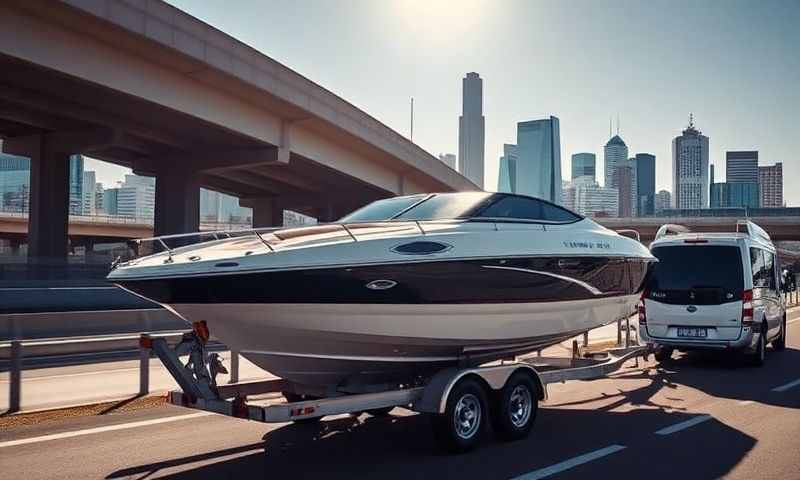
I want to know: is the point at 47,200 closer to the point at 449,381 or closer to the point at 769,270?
the point at 769,270

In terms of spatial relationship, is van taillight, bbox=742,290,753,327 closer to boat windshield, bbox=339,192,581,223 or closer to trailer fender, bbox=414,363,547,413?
boat windshield, bbox=339,192,581,223

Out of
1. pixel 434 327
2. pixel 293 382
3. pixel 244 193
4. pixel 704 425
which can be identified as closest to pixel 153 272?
pixel 293 382

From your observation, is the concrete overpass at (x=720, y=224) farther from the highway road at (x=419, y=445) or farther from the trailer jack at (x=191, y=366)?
the trailer jack at (x=191, y=366)

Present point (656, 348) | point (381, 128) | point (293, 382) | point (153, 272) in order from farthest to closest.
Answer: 1. point (381, 128)
2. point (656, 348)
3. point (293, 382)
4. point (153, 272)

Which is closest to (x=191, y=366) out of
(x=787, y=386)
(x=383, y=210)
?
(x=383, y=210)

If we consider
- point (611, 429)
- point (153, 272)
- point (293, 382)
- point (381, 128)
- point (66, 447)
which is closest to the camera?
point (153, 272)

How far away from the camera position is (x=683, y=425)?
8.49 meters

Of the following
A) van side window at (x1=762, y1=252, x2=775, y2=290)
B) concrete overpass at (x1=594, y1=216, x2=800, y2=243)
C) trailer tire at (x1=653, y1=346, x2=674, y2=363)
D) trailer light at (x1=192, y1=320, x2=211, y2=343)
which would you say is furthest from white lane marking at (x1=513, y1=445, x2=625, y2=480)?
concrete overpass at (x1=594, y1=216, x2=800, y2=243)

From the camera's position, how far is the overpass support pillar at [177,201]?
117 feet

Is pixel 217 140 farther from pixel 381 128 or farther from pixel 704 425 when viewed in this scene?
pixel 704 425

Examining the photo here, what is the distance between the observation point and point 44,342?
1041cm

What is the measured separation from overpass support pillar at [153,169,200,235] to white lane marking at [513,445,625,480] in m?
30.4

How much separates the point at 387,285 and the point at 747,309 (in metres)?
8.20

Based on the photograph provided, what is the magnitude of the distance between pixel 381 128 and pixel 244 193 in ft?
69.3
